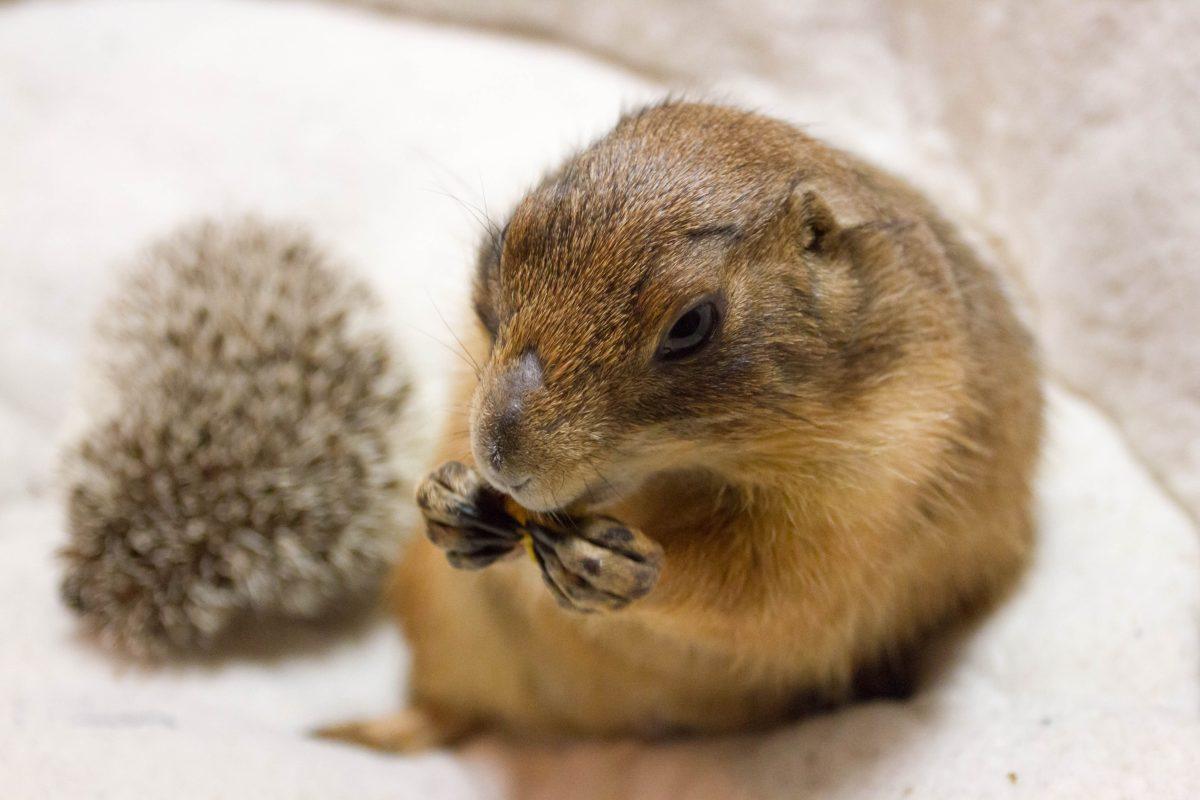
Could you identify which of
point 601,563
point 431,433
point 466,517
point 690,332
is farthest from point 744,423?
point 431,433

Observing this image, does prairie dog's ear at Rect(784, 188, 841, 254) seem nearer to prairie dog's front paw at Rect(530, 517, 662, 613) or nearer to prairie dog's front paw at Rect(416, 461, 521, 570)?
prairie dog's front paw at Rect(530, 517, 662, 613)

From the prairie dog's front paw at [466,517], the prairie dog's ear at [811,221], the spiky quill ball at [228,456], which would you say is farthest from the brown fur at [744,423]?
the spiky quill ball at [228,456]

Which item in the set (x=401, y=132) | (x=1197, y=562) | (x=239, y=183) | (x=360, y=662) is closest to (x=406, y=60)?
(x=401, y=132)

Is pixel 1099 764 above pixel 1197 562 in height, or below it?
below

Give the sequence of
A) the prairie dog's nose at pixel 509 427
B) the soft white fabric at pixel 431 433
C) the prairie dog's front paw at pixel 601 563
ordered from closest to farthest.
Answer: the prairie dog's nose at pixel 509 427
the prairie dog's front paw at pixel 601 563
the soft white fabric at pixel 431 433

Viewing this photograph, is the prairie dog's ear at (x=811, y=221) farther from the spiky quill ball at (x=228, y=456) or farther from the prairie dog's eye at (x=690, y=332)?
the spiky quill ball at (x=228, y=456)

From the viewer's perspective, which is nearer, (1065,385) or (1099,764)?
(1099,764)

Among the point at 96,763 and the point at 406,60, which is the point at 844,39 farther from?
the point at 96,763
